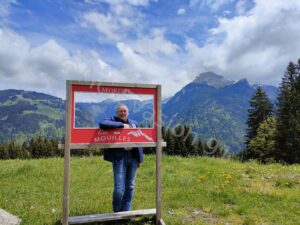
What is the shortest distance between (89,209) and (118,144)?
275cm

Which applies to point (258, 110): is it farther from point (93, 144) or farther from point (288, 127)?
point (93, 144)

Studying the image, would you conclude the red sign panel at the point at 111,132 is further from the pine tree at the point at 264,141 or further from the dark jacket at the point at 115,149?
the pine tree at the point at 264,141

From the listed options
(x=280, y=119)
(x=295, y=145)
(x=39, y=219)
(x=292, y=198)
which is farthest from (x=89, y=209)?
(x=280, y=119)

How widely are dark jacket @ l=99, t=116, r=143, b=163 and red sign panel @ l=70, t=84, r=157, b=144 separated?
127mm

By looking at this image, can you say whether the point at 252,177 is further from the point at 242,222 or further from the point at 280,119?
the point at 280,119

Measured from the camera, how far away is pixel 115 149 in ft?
27.4

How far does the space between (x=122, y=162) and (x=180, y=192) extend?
416 cm

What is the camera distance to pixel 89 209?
986 cm

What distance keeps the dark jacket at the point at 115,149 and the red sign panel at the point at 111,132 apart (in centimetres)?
13

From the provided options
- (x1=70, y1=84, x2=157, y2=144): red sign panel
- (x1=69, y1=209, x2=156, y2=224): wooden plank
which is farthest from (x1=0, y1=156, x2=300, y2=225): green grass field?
(x1=70, y1=84, x2=157, y2=144): red sign panel

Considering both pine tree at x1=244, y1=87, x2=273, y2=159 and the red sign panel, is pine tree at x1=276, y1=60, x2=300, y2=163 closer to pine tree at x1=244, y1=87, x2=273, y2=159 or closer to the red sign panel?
pine tree at x1=244, y1=87, x2=273, y2=159

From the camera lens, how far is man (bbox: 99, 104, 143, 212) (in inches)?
328

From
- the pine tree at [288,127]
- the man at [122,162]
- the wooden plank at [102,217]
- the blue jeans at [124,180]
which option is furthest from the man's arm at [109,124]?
the pine tree at [288,127]

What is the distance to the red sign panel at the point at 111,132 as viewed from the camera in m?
7.84
